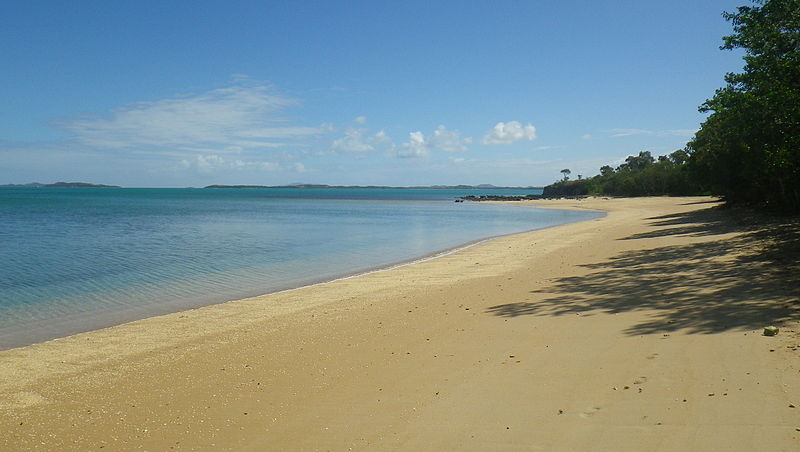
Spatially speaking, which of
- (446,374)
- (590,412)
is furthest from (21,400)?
(590,412)

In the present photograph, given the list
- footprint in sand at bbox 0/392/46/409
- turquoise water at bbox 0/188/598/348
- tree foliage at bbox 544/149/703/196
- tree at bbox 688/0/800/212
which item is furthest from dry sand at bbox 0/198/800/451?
tree foliage at bbox 544/149/703/196

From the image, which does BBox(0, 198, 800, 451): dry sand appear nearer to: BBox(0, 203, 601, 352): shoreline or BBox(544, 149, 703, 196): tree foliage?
BBox(0, 203, 601, 352): shoreline

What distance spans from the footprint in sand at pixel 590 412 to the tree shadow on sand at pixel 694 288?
2935 millimetres

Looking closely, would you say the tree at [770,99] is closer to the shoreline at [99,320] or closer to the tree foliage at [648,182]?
the shoreline at [99,320]

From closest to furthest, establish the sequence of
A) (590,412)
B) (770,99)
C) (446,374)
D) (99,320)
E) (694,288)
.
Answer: (590,412), (446,374), (694,288), (99,320), (770,99)

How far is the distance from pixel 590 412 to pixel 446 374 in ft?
6.41

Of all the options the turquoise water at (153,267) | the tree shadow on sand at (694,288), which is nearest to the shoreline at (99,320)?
the turquoise water at (153,267)

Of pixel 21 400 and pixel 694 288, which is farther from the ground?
pixel 694 288

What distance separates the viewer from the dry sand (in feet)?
16.2

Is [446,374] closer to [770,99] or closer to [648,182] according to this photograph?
[770,99]

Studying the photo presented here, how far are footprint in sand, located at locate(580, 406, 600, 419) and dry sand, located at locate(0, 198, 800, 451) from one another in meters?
0.05

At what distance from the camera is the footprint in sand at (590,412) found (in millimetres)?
5073

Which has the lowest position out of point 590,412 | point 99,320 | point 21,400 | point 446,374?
point 99,320

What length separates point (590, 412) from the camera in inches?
203
